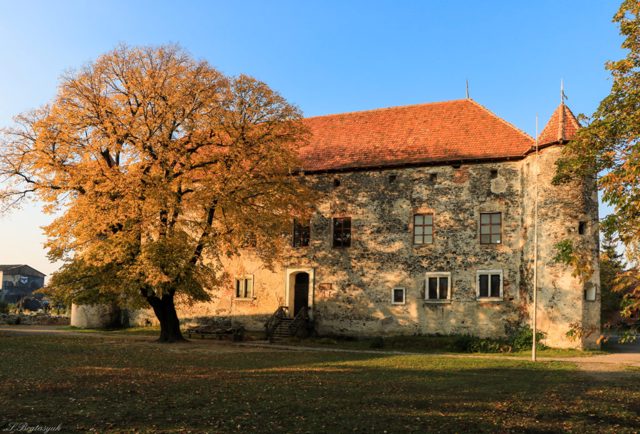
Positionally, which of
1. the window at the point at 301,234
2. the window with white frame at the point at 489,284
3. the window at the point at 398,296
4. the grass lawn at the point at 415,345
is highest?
the window at the point at 301,234

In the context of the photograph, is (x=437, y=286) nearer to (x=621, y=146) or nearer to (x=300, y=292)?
(x=300, y=292)

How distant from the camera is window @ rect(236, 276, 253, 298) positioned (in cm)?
3012

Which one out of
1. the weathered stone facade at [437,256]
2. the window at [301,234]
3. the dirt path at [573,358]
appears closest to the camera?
the dirt path at [573,358]

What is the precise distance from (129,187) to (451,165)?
48.2 feet

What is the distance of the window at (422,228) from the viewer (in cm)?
2662

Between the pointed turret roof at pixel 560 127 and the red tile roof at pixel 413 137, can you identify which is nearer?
the pointed turret roof at pixel 560 127

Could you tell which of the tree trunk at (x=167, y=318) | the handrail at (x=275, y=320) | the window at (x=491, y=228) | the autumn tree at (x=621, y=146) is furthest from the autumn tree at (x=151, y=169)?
the autumn tree at (x=621, y=146)

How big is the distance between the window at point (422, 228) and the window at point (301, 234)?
226 inches

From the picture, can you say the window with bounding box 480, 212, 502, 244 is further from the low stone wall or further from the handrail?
the low stone wall

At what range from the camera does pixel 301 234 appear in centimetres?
2948

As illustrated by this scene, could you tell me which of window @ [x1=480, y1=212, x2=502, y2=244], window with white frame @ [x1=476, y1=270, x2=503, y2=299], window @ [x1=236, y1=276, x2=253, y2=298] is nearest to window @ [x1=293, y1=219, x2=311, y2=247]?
window @ [x1=236, y1=276, x2=253, y2=298]

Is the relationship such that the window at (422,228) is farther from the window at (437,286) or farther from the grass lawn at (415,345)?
the grass lawn at (415,345)

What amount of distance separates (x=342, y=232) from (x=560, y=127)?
37.3ft

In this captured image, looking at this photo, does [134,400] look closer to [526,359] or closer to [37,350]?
[37,350]
